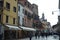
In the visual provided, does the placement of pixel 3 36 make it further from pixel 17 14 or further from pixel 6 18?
pixel 17 14

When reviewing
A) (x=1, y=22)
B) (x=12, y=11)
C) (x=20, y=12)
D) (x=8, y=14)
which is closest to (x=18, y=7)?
(x=20, y=12)

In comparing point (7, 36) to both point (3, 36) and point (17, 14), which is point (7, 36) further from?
point (17, 14)

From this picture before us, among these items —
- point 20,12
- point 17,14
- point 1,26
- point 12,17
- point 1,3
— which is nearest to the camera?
point 1,26

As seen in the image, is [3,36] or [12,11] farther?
[12,11]

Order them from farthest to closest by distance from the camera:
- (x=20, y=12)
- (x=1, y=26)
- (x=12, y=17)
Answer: (x=20, y=12), (x=12, y=17), (x=1, y=26)

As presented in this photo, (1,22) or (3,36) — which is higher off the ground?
(1,22)

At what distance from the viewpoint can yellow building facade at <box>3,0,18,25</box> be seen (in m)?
39.7

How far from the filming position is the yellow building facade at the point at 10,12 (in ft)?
130

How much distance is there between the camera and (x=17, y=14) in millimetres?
48188

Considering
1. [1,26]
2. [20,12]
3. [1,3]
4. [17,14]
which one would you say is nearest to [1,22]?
[1,26]

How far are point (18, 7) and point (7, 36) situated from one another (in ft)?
37.4

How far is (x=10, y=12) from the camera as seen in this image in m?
42.9

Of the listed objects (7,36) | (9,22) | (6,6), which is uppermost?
(6,6)

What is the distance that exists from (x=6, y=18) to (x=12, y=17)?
377 centimetres
